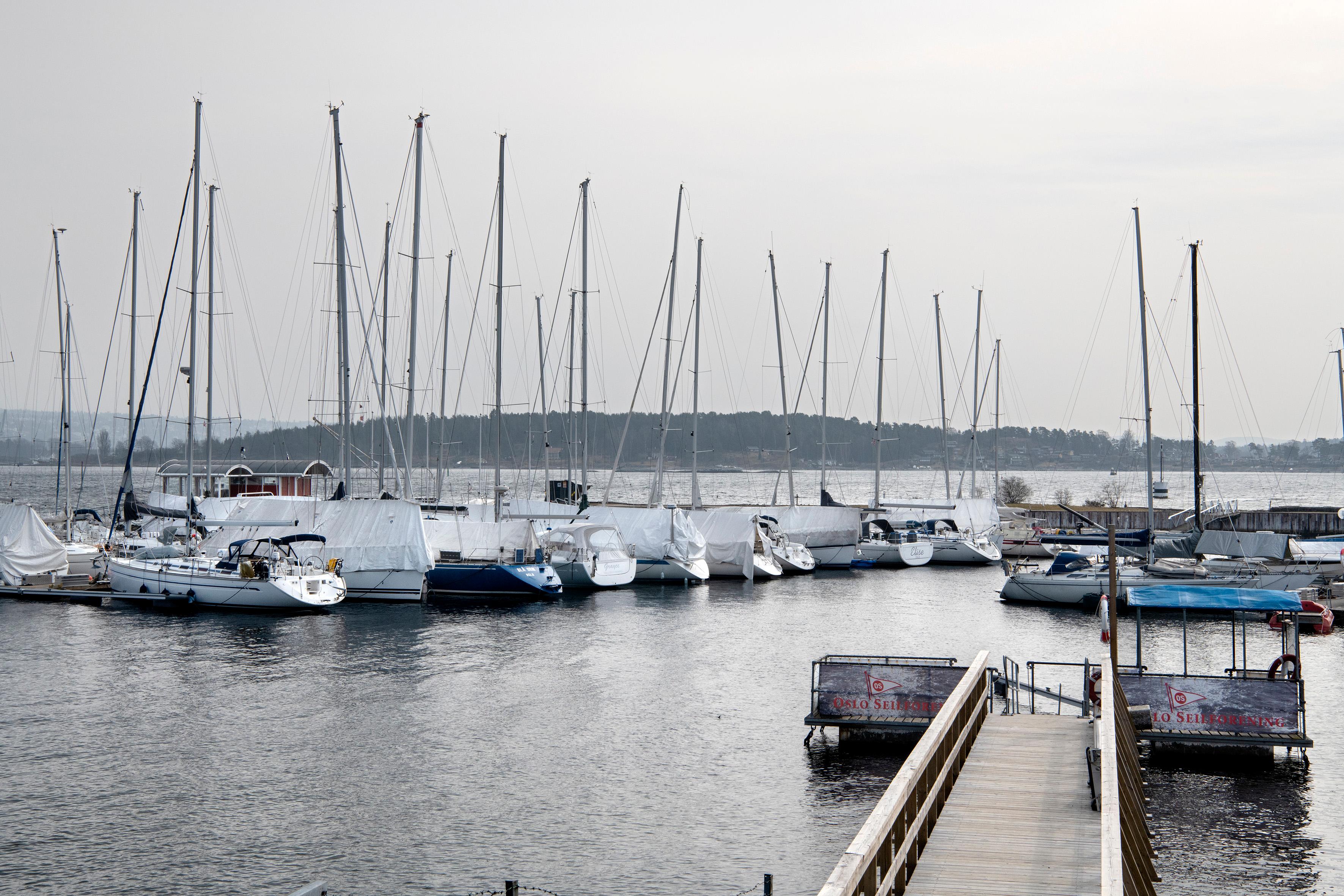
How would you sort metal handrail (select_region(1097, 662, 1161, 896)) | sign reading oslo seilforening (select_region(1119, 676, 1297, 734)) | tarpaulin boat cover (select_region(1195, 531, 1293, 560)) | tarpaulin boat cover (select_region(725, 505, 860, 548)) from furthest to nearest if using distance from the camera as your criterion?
1. tarpaulin boat cover (select_region(725, 505, 860, 548))
2. tarpaulin boat cover (select_region(1195, 531, 1293, 560))
3. sign reading oslo seilforening (select_region(1119, 676, 1297, 734))
4. metal handrail (select_region(1097, 662, 1161, 896))

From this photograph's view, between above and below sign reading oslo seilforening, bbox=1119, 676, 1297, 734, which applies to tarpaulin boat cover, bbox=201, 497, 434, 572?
above

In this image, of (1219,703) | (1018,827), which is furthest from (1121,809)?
(1219,703)

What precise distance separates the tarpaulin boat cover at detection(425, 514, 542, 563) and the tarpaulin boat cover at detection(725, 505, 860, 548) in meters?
18.9

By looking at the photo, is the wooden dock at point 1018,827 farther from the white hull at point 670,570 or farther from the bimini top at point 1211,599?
the white hull at point 670,570

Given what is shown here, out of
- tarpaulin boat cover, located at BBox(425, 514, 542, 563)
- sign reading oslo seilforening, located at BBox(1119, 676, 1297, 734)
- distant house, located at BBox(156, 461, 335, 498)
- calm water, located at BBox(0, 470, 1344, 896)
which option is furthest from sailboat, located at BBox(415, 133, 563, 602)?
sign reading oslo seilforening, located at BBox(1119, 676, 1297, 734)

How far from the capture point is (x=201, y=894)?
50.4 ft

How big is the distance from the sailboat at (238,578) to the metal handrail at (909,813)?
33.8 m

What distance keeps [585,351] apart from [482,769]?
47002mm

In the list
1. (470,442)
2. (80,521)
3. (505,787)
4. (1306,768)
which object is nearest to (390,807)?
(505,787)

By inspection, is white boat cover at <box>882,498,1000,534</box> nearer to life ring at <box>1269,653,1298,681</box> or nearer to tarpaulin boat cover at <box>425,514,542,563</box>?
tarpaulin boat cover at <box>425,514,542,563</box>

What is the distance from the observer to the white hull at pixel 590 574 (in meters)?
53.5

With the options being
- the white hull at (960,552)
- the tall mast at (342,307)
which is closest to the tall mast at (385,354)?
the tall mast at (342,307)

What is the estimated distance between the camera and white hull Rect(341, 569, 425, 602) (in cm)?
4784

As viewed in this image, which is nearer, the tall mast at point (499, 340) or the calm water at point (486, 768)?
the calm water at point (486, 768)
